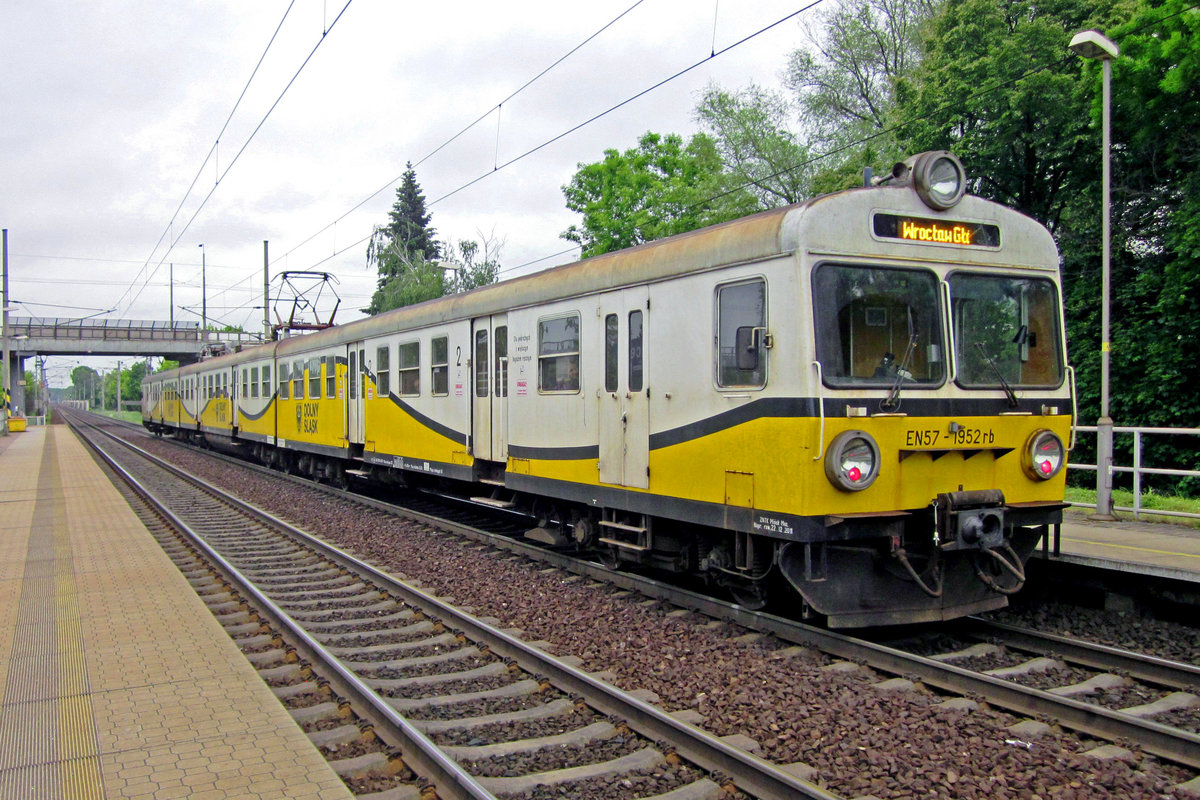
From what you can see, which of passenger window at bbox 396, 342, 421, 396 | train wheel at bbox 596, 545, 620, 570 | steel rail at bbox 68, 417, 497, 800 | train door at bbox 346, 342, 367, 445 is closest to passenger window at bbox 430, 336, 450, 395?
passenger window at bbox 396, 342, 421, 396

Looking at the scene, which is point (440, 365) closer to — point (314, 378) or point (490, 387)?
point (490, 387)

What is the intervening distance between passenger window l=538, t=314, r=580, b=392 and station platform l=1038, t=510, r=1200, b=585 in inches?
180

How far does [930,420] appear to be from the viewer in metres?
6.57

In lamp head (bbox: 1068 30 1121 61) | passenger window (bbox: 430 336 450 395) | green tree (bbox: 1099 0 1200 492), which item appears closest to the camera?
lamp head (bbox: 1068 30 1121 61)

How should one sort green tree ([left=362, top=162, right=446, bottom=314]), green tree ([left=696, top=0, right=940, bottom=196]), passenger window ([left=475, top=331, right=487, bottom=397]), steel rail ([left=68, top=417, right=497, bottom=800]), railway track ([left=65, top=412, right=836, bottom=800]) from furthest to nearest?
1. green tree ([left=362, top=162, right=446, bottom=314])
2. green tree ([left=696, top=0, right=940, bottom=196])
3. passenger window ([left=475, top=331, right=487, bottom=397])
4. railway track ([left=65, top=412, right=836, bottom=800])
5. steel rail ([left=68, top=417, right=497, bottom=800])

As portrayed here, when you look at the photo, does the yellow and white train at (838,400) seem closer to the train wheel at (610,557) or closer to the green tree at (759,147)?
the train wheel at (610,557)

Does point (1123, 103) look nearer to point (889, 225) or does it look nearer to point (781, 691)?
point (889, 225)

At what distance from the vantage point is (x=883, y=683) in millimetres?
5777

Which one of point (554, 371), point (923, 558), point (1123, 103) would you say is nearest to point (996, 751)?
point (923, 558)

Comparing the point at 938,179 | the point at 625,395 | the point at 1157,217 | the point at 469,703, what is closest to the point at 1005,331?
the point at 938,179

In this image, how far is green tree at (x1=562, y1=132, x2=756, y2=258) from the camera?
33.2 meters

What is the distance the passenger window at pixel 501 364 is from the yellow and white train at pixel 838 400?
1.72 m

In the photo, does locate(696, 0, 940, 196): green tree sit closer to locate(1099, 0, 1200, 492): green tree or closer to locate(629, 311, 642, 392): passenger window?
locate(1099, 0, 1200, 492): green tree

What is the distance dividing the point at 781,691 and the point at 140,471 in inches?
847
